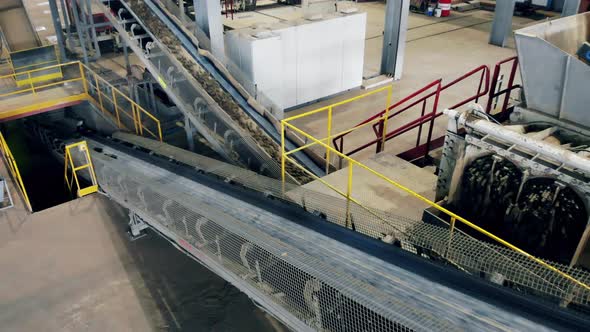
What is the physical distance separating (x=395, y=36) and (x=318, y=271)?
11086 millimetres

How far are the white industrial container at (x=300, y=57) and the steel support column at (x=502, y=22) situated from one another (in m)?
7.12

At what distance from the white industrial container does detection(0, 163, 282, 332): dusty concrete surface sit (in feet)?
14.6

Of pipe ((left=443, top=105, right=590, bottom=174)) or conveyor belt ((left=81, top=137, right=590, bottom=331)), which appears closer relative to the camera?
conveyor belt ((left=81, top=137, right=590, bottom=331))

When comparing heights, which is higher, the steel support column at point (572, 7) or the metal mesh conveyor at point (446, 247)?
the steel support column at point (572, 7)

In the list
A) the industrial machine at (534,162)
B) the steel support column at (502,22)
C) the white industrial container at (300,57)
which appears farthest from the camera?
the steel support column at (502,22)

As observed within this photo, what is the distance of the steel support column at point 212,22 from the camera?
34.3 ft

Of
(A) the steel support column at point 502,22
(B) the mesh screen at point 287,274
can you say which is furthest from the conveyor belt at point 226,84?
(A) the steel support column at point 502,22

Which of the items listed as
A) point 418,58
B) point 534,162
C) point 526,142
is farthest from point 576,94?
point 418,58

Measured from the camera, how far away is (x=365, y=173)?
7129mm

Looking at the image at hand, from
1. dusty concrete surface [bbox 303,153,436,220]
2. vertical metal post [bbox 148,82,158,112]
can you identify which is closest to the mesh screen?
dusty concrete surface [bbox 303,153,436,220]

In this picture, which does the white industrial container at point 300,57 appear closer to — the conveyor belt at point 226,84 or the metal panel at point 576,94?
the conveyor belt at point 226,84

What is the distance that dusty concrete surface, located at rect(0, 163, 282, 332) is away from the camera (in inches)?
249

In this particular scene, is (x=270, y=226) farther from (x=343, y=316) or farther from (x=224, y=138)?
(x=224, y=138)

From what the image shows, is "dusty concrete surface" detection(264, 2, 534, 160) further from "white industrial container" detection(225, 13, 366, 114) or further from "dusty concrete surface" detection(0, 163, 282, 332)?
"dusty concrete surface" detection(0, 163, 282, 332)
